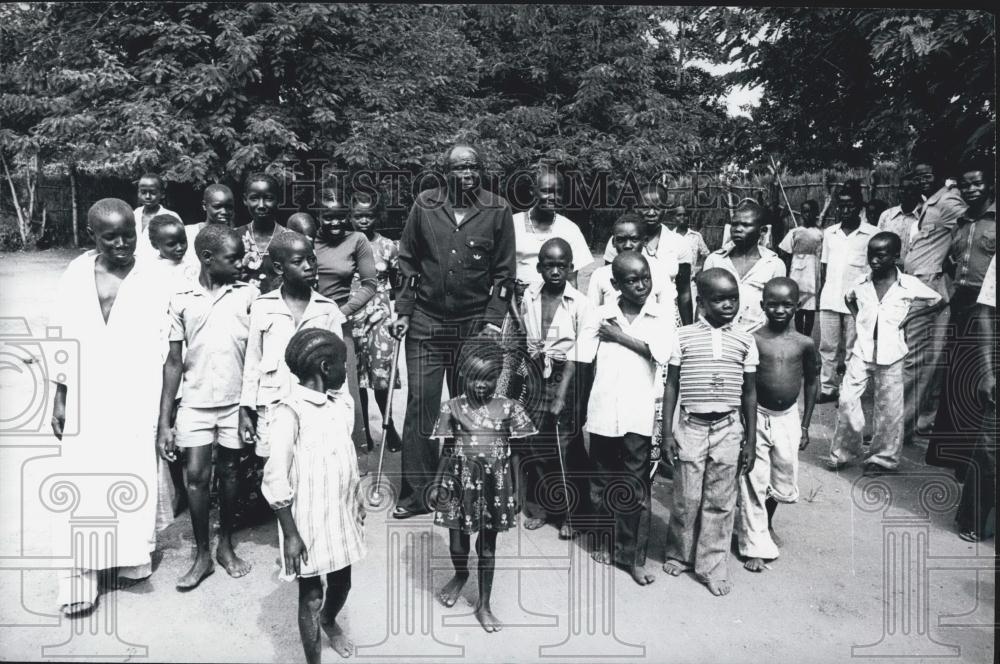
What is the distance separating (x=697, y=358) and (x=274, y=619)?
2.39 m

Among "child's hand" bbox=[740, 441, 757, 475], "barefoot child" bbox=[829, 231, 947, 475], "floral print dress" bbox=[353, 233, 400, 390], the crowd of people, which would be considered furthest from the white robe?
"barefoot child" bbox=[829, 231, 947, 475]

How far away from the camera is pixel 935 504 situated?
14.9 feet

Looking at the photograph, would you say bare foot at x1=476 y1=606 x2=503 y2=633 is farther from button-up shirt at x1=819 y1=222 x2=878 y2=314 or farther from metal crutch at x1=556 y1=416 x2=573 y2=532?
button-up shirt at x1=819 y1=222 x2=878 y2=314

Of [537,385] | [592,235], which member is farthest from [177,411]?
[592,235]

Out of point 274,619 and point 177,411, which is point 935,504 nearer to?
point 274,619

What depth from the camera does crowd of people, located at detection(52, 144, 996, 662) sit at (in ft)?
10.6

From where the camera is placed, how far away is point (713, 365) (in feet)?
12.1

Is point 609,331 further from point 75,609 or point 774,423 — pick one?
point 75,609

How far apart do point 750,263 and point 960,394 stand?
5.33 feet

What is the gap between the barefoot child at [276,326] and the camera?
139 inches

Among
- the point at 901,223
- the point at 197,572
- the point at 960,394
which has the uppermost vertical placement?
the point at 901,223

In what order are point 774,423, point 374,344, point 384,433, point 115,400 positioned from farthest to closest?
point 374,344 < point 384,433 < point 774,423 < point 115,400

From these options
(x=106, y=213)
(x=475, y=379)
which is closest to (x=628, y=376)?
(x=475, y=379)

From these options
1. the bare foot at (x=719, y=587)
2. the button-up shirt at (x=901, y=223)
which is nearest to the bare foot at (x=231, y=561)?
the bare foot at (x=719, y=587)
